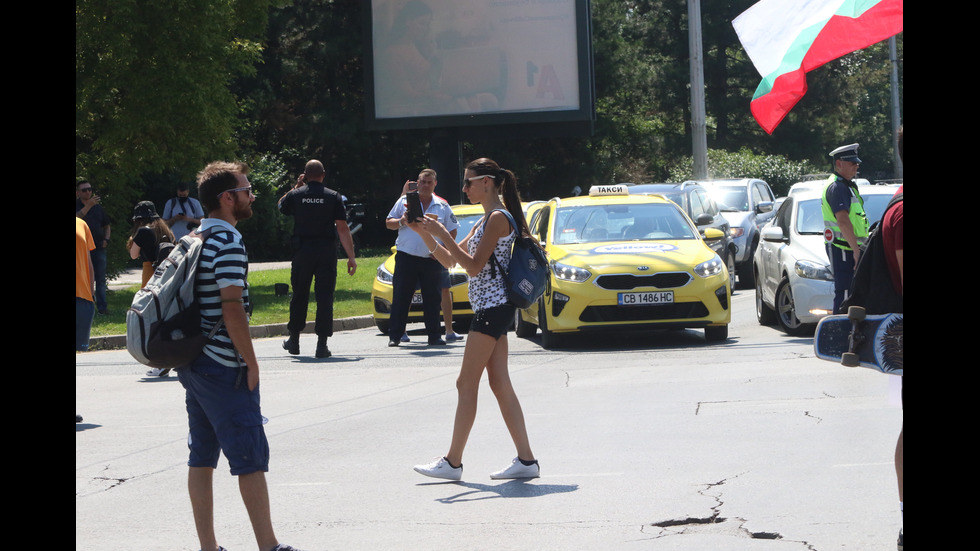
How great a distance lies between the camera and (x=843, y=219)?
11.1 metres

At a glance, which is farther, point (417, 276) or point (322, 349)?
point (417, 276)

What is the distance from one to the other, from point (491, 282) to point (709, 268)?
6506 millimetres

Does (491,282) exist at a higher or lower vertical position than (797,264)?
higher

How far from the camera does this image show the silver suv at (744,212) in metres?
22.1

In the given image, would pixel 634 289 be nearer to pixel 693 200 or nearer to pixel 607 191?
pixel 607 191

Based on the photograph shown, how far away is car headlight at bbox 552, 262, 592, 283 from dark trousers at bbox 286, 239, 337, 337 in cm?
227

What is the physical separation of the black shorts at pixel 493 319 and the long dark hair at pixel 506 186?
17.1 inches

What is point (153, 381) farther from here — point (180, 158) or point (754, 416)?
point (180, 158)

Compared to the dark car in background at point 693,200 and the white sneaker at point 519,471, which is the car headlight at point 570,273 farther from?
the dark car in background at point 693,200

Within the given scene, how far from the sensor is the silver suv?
22.1 m

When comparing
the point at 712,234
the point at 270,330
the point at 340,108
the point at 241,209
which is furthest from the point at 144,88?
the point at 340,108
